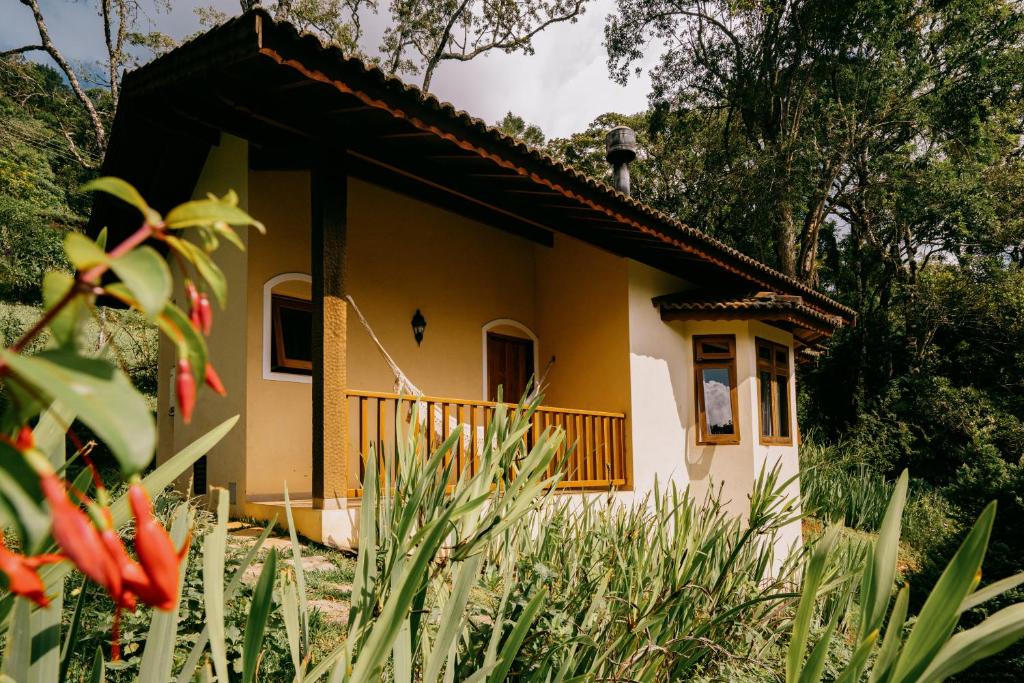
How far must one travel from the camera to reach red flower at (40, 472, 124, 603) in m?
0.30

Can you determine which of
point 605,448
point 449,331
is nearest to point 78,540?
point 605,448

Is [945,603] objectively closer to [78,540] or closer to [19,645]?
[78,540]

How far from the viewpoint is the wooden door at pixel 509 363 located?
9.05 m

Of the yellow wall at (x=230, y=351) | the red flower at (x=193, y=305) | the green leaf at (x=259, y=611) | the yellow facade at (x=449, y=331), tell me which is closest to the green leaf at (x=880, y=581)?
the green leaf at (x=259, y=611)

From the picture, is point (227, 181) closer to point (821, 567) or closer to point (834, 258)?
point (821, 567)

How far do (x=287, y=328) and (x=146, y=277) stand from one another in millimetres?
7119

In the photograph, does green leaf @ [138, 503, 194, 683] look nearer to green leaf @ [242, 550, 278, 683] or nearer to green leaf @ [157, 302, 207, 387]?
green leaf @ [242, 550, 278, 683]

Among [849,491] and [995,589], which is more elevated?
[995,589]

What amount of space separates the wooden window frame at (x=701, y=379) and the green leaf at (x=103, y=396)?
9286mm

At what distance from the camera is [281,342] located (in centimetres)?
700

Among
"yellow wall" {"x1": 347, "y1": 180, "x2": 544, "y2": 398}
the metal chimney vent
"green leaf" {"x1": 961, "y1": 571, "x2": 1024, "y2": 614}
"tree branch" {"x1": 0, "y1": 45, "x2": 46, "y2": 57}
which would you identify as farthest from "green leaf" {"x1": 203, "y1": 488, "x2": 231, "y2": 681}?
"tree branch" {"x1": 0, "y1": 45, "x2": 46, "y2": 57}

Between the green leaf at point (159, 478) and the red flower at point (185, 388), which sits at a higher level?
the red flower at point (185, 388)

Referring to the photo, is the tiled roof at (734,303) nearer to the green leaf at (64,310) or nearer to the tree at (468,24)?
the green leaf at (64,310)

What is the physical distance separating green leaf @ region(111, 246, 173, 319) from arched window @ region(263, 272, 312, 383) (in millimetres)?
6801
